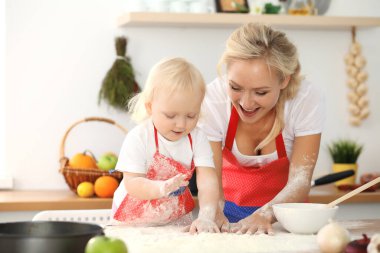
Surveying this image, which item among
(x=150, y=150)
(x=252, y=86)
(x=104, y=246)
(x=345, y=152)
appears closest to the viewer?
(x=104, y=246)

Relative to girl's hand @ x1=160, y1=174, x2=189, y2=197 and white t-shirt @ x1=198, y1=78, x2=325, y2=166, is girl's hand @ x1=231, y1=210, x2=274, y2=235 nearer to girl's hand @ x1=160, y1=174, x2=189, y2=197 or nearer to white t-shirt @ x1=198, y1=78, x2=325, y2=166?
girl's hand @ x1=160, y1=174, x2=189, y2=197

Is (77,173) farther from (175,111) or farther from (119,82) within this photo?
(175,111)

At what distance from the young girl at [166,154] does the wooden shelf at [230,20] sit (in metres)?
1.40

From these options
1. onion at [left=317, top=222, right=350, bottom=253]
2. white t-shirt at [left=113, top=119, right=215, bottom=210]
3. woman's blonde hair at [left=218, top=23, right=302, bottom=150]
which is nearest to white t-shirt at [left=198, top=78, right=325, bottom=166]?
woman's blonde hair at [left=218, top=23, right=302, bottom=150]

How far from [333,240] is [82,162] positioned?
2.03 meters

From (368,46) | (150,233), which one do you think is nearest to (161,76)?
(150,233)

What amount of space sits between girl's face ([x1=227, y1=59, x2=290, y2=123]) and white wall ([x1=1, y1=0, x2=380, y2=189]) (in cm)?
154

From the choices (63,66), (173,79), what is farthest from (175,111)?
(63,66)

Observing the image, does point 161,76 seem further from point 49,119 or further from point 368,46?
point 368,46

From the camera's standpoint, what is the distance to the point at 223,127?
2.68 meters

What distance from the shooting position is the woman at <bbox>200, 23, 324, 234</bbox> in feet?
8.02

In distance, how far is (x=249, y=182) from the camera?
2801mm

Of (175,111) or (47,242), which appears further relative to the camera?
(175,111)

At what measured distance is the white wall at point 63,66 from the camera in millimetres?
3834
